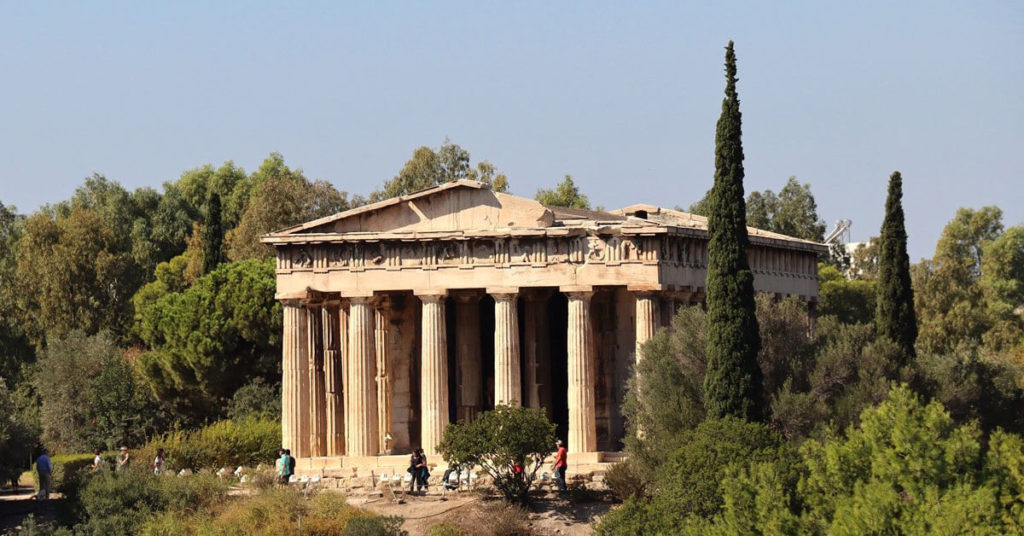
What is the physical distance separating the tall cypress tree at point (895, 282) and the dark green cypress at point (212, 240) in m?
26.3

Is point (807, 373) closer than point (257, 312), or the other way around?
point (807, 373)

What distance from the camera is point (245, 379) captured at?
6350cm

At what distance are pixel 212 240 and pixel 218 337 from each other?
680 centimetres

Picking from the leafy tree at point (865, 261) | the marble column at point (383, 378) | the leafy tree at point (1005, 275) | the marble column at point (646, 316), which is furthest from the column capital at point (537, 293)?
the leafy tree at point (865, 261)

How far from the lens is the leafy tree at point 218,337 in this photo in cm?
6216

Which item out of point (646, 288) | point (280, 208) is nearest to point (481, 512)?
point (646, 288)

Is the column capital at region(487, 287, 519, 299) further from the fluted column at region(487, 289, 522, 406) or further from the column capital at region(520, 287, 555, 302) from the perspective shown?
the column capital at region(520, 287, 555, 302)

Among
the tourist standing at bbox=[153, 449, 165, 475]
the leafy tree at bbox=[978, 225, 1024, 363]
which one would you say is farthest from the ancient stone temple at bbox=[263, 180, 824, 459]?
the leafy tree at bbox=[978, 225, 1024, 363]

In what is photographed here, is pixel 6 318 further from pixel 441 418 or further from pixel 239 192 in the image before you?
pixel 441 418

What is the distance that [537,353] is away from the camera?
168ft

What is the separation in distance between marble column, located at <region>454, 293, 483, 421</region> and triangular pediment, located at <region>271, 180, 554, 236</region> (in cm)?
392

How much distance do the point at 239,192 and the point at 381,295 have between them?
147 feet

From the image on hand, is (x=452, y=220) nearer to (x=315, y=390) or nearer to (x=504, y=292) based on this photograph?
(x=504, y=292)

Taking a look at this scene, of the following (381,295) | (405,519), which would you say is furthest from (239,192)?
(405,519)
